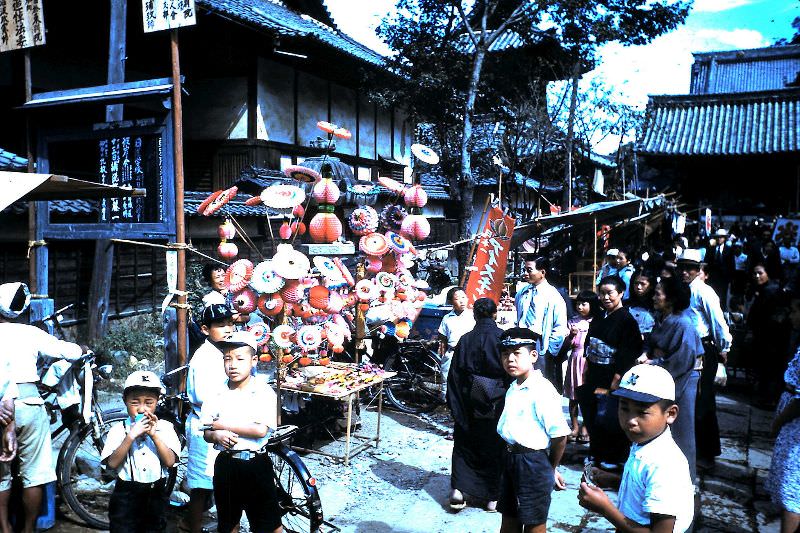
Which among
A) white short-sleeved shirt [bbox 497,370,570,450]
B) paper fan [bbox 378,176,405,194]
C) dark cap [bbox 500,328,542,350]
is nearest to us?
white short-sleeved shirt [bbox 497,370,570,450]

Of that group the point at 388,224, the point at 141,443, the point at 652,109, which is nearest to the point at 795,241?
the point at 652,109

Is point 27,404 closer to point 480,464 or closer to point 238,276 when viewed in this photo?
point 238,276

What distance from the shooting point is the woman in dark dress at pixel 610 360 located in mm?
6273

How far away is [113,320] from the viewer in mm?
11695

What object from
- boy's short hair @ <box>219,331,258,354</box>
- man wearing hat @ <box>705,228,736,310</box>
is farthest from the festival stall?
man wearing hat @ <box>705,228,736,310</box>

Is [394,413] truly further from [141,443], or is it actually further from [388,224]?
[141,443]

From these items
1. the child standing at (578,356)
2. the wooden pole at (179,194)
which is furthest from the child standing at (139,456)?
the child standing at (578,356)

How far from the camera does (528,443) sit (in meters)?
4.50

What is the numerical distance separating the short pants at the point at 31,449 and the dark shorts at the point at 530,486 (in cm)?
385

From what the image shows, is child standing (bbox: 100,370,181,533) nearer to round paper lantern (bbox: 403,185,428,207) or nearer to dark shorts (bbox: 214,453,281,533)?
dark shorts (bbox: 214,453,281,533)

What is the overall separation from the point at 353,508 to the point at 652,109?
67.0 ft

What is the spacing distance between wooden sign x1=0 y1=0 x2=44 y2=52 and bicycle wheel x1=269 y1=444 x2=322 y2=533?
5.97 metres

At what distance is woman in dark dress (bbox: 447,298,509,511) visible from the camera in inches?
236

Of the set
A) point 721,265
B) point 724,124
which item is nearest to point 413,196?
point 721,265
